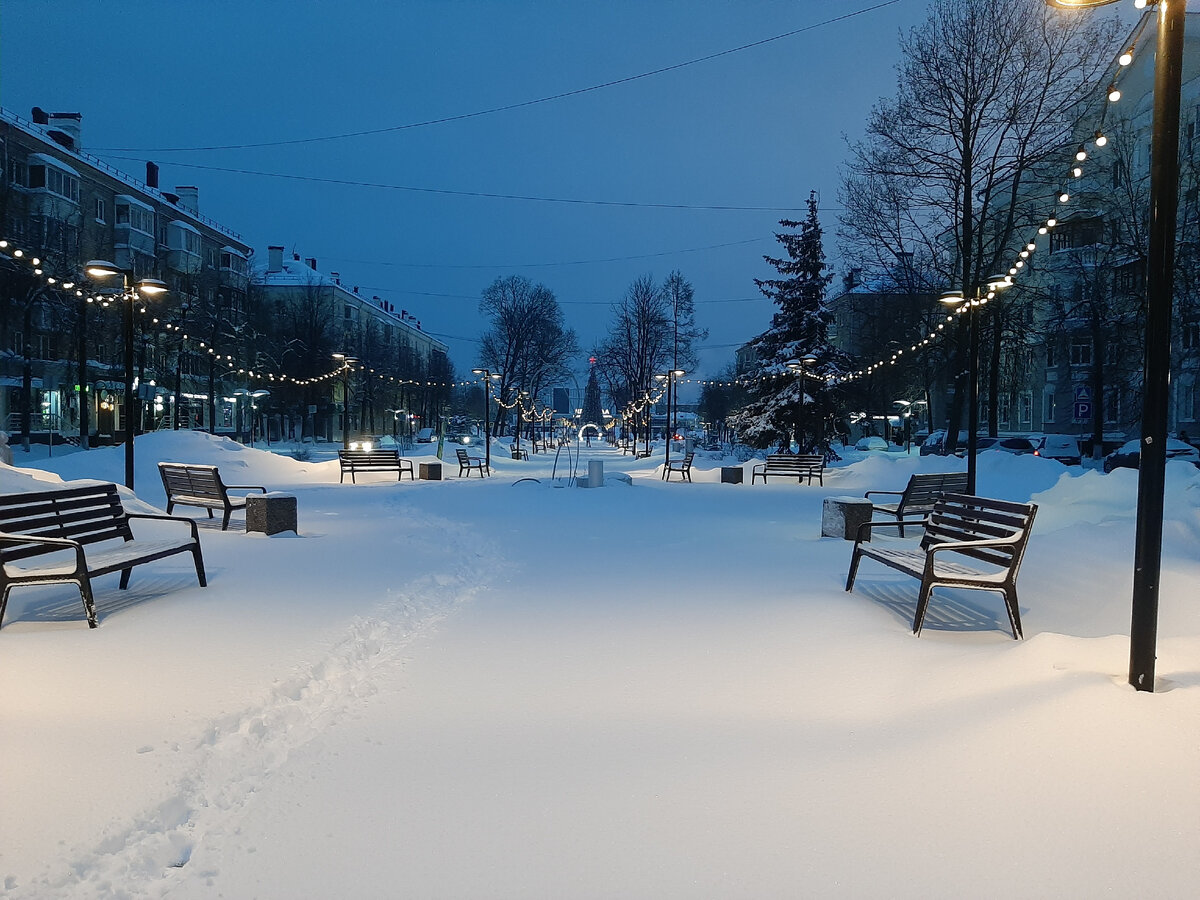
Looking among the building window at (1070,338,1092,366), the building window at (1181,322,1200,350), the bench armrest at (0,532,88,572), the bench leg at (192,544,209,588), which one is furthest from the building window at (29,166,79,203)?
the building window at (1070,338,1092,366)

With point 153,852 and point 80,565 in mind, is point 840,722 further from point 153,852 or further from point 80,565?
point 80,565

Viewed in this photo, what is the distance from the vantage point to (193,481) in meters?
11.3

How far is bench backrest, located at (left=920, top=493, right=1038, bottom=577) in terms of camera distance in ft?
18.8

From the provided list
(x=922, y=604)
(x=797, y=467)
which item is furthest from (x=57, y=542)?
(x=797, y=467)

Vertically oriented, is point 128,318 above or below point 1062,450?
above

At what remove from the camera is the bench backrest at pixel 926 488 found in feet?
34.9

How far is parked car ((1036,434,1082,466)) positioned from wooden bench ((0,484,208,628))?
3100cm

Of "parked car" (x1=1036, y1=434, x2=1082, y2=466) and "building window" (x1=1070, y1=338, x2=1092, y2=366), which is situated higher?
"building window" (x1=1070, y1=338, x2=1092, y2=366)

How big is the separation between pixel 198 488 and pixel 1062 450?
3060 centimetres

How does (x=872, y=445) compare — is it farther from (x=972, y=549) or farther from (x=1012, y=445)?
(x=972, y=549)

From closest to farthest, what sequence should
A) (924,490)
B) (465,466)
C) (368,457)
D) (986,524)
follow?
1. (986,524)
2. (924,490)
3. (368,457)
4. (465,466)

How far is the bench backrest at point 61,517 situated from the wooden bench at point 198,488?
3136 millimetres

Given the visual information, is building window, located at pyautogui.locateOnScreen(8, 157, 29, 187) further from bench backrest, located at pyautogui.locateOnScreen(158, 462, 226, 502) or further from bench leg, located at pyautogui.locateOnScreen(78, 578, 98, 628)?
bench leg, located at pyautogui.locateOnScreen(78, 578, 98, 628)

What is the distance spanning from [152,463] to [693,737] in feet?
63.8
